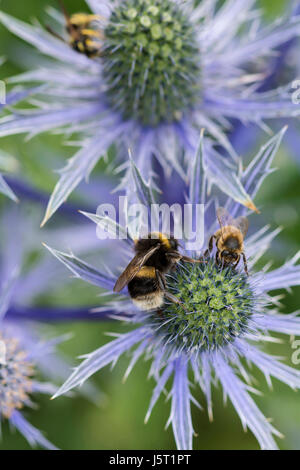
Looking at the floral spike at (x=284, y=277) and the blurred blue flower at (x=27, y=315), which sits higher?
the blurred blue flower at (x=27, y=315)

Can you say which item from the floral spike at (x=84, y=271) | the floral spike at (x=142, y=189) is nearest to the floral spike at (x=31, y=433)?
the floral spike at (x=84, y=271)

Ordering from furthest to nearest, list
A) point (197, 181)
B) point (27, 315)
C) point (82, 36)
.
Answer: point (27, 315)
point (82, 36)
point (197, 181)

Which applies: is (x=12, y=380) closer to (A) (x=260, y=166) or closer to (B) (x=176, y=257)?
(B) (x=176, y=257)

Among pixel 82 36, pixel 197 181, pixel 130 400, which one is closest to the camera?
pixel 197 181

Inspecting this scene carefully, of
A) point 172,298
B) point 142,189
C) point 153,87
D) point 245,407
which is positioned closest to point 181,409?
point 245,407

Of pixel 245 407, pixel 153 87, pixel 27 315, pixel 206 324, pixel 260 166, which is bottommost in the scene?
pixel 245 407

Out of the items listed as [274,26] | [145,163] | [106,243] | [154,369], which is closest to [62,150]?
[106,243]

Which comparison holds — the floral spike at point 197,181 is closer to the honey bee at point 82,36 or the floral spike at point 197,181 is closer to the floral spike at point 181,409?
the floral spike at point 181,409

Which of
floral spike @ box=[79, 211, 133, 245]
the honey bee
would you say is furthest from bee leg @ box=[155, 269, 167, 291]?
the honey bee
